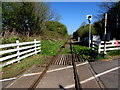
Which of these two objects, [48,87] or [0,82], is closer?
[48,87]

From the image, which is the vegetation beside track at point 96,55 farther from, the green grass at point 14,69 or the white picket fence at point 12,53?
the white picket fence at point 12,53

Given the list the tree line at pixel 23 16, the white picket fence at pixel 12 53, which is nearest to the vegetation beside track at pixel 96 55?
the white picket fence at pixel 12 53

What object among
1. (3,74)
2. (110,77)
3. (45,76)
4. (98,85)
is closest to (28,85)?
(45,76)

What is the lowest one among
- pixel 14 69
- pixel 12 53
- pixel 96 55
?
pixel 14 69

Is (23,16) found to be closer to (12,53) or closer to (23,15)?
(23,15)

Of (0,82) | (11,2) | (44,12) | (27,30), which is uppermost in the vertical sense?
(11,2)

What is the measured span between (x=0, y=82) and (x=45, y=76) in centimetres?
167

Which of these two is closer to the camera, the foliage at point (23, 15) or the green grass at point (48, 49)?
the green grass at point (48, 49)

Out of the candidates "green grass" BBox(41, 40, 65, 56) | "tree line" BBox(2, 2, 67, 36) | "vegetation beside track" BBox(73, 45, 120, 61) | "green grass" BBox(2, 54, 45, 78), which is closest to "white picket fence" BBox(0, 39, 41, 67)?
"green grass" BBox(2, 54, 45, 78)

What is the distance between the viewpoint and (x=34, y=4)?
2180cm

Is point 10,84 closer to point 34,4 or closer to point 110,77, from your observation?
point 110,77

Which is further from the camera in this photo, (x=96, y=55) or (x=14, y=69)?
(x=96, y=55)

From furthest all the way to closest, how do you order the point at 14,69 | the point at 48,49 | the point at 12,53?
the point at 48,49
the point at 12,53
the point at 14,69

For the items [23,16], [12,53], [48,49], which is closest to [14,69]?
→ [12,53]
